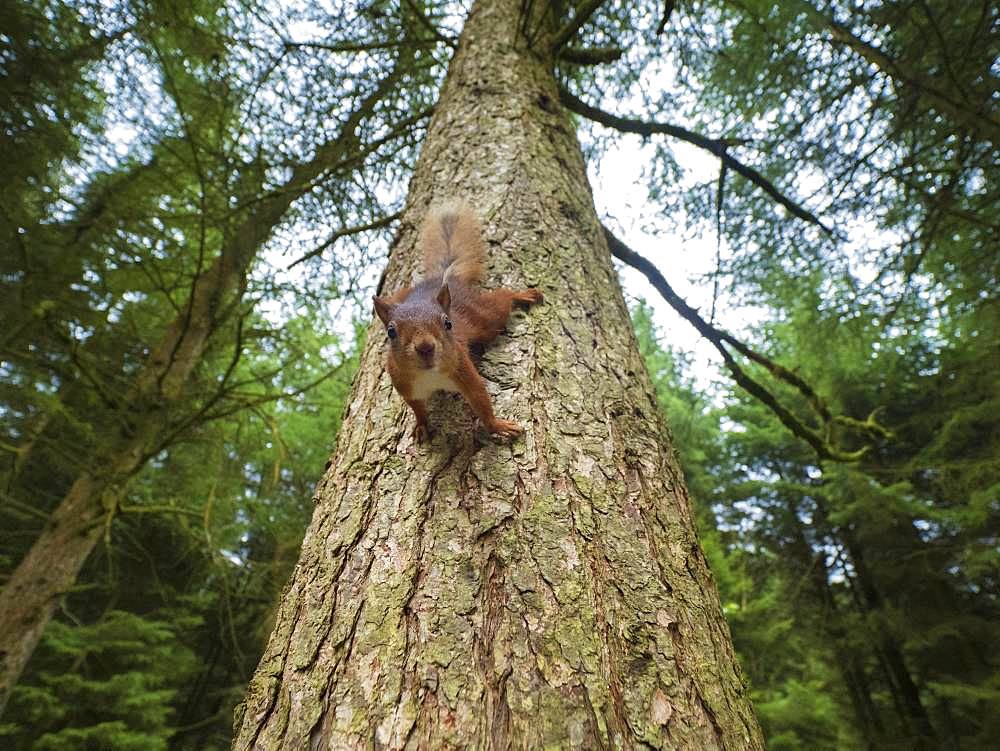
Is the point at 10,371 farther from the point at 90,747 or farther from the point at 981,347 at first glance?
the point at 981,347

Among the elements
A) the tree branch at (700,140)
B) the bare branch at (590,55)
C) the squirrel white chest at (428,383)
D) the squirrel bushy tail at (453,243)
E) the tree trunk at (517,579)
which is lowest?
the tree trunk at (517,579)

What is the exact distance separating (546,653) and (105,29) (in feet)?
13.9

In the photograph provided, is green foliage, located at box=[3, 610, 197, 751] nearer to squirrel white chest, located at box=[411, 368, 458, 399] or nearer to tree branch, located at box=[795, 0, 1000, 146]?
squirrel white chest, located at box=[411, 368, 458, 399]

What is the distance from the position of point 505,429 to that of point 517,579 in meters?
0.34

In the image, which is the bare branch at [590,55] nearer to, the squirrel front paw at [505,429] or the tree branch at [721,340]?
the tree branch at [721,340]

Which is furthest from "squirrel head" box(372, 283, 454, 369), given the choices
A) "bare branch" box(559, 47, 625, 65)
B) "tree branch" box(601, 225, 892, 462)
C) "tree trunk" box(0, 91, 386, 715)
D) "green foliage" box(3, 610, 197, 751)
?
"green foliage" box(3, 610, 197, 751)

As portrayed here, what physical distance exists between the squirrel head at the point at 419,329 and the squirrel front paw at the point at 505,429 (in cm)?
19

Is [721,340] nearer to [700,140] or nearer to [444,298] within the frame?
[700,140]

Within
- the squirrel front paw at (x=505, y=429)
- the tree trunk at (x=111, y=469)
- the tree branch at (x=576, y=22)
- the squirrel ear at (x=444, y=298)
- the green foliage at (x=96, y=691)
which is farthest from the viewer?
the green foliage at (x=96, y=691)

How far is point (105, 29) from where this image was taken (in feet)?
10.5

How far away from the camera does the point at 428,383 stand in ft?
3.96

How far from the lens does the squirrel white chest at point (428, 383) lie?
119cm

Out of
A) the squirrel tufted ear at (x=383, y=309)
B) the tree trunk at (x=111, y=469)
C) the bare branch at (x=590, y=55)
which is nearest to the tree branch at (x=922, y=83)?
the bare branch at (x=590, y=55)

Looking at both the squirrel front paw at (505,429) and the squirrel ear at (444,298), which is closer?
the squirrel front paw at (505,429)
